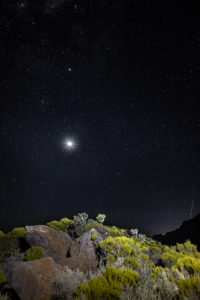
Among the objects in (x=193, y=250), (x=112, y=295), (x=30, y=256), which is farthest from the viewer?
(x=193, y=250)

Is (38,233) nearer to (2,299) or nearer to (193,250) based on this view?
(2,299)

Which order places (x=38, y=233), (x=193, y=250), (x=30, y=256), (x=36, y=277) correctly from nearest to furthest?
1. (x=36, y=277)
2. (x=30, y=256)
3. (x=38, y=233)
4. (x=193, y=250)

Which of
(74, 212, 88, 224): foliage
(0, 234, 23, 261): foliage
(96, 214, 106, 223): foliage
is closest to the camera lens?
(0, 234, 23, 261): foliage

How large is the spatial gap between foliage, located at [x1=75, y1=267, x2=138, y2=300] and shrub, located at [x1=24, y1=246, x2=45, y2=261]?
4787 millimetres

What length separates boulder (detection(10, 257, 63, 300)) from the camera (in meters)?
4.72

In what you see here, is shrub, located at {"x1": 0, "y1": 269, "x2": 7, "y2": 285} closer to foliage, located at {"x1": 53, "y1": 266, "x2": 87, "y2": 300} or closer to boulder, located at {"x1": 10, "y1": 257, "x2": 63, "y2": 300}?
boulder, located at {"x1": 10, "y1": 257, "x2": 63, "y2": 300}

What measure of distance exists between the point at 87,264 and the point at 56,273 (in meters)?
3.06

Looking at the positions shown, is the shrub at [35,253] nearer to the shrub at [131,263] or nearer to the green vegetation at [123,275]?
the green vegetation at [123,275]

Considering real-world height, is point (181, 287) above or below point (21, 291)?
above

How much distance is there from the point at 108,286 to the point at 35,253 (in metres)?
5.52

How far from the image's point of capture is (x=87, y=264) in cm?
801

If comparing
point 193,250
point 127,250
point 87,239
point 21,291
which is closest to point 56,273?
point 21,291

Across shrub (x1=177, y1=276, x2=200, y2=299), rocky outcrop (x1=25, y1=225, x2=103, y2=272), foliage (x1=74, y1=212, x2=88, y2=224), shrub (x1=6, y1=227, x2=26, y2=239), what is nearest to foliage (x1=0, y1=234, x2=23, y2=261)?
shrub (x1=6, y1=227, x2=26, y2=239)

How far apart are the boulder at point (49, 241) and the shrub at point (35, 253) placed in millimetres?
487
